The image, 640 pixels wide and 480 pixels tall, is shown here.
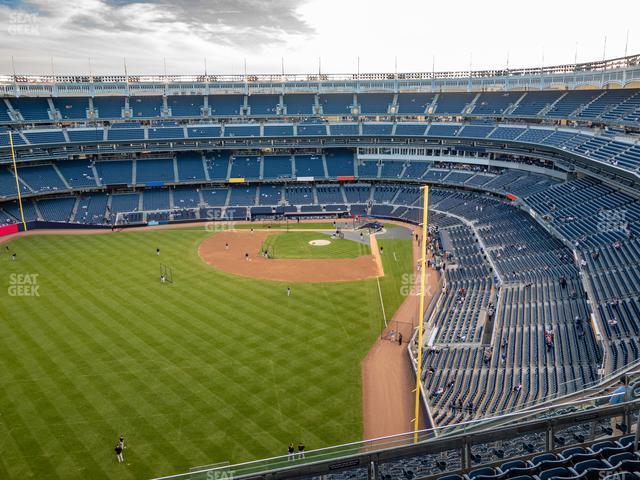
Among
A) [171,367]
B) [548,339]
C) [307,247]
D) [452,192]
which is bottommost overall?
[171,367]

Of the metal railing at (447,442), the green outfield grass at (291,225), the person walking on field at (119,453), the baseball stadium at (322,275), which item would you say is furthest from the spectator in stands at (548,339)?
the green outfield grass at (291,225)

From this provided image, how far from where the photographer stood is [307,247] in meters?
57.0

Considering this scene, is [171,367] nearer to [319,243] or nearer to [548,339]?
[548,339]

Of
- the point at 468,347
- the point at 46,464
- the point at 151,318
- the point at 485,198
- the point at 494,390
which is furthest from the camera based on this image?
the point at 485,198

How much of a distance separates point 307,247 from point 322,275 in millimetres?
11203

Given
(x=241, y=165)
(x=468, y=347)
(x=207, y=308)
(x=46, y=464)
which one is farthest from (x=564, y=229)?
(x=241, y=165)

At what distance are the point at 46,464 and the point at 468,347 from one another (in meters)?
22.3

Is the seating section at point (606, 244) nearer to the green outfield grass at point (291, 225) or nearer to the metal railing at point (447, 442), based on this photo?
the metal railing at point (447, 442)

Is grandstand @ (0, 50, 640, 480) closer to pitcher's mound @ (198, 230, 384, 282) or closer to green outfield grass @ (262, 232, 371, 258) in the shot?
pitcher's mound @ (198, 230, 384, 282)

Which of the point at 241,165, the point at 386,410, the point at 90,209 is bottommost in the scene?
the point at 386,410

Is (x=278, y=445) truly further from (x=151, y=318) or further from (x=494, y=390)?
(x=151, y=318)

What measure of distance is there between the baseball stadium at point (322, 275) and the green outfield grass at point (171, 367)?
150 millimetres

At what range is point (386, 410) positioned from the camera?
24.9m

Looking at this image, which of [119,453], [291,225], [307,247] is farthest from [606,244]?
[291,225]
